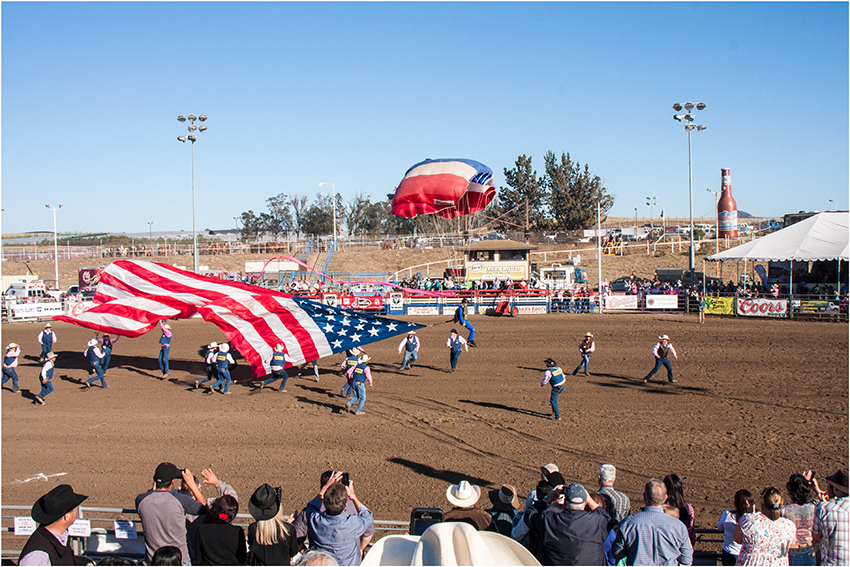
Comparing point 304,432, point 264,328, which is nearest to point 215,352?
point 264,328

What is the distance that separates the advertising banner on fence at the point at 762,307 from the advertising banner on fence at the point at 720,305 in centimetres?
36

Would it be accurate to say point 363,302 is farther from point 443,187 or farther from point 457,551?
point 457,551

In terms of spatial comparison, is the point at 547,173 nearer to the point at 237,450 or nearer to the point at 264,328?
the point at 264,328

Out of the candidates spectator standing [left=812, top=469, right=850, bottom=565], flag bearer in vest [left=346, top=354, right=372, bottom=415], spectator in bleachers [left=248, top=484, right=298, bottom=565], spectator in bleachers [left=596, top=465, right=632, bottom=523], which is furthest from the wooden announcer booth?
spectator in bleachers [left=248, top=484, right=298, bottom=565]

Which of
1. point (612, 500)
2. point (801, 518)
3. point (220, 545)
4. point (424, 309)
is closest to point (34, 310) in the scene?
point (424, 309)

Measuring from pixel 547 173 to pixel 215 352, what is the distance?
191 ft

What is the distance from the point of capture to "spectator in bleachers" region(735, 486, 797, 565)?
446cm

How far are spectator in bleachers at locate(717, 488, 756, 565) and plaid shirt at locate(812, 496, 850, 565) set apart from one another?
521 mm

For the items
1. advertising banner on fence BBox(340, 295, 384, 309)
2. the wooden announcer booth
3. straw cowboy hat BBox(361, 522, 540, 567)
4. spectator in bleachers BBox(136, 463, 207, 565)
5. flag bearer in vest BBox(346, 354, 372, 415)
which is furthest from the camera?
the wooden announcer booth

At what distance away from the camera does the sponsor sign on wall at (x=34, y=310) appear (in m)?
30.0

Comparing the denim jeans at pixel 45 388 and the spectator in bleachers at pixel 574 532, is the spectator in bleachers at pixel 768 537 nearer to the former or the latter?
the spectator in bleachers at pixel 574 532

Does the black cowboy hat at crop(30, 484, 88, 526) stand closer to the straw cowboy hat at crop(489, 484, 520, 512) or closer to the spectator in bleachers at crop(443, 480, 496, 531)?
the spectator in bleachers at crop(443, 480, 496, 531)

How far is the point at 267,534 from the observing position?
14.3ft

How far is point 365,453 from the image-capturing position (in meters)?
10.8
